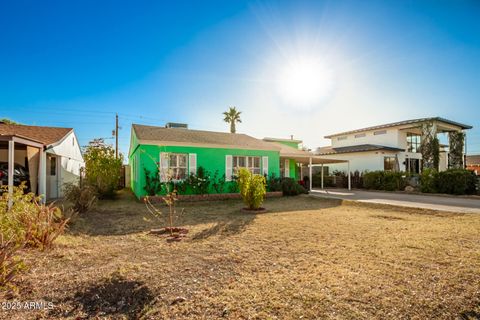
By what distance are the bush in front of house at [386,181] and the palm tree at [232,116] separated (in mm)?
20079

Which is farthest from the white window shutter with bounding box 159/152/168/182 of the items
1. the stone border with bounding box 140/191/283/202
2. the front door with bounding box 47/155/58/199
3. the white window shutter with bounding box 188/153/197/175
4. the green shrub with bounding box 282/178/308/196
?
the green shrub with bounding box 282/178/308/196

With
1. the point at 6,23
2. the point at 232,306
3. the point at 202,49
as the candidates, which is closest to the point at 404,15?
the point at 202,49

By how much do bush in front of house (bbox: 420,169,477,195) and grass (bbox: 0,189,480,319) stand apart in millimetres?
11207

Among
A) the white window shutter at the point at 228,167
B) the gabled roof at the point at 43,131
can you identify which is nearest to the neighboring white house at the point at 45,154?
the gabled roof at the point at 43,131

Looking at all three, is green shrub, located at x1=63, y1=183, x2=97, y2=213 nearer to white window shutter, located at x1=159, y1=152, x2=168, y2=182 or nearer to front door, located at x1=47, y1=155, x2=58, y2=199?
white window shutter, located at x1=159, y1=152, x2=168, y2=182

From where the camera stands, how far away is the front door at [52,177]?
43.0 feet

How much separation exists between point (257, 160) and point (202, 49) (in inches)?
286

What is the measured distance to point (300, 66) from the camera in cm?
1024

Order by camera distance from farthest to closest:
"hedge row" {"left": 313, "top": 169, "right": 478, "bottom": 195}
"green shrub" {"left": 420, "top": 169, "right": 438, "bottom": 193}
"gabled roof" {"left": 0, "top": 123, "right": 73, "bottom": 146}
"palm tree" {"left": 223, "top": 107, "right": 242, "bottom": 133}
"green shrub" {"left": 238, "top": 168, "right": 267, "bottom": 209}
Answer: "palm tree" {"left": 223, "top": 107, "right": 242, "bottom": 133}, "green shrub" {"left": 420, "top": 169, "right": 438, "bottom": 193}, "hedge row" {"left": 313, "top": 169, "right": 478, "bottom": 195}, "gabled roof" {"left": 0, "top": 123, "right": 73, "bottom": 146}, "green shrub" {"left": 238, "top": 168, "right": 267, "bottom": 209}

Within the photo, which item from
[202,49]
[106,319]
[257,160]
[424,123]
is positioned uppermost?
[202,49]

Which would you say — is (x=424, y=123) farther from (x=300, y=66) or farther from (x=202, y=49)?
(x=202, y=49)

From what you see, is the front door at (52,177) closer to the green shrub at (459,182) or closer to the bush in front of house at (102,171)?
the bush in front of house at (102,171)

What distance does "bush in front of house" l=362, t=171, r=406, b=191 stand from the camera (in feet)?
60.2

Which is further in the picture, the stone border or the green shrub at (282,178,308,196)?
the green shrub at (282,178,308,196)
